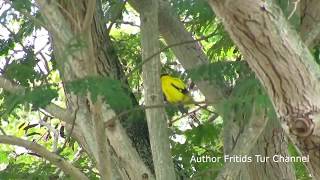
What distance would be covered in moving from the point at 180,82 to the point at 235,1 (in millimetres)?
3391

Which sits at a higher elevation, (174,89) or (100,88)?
(174,89)

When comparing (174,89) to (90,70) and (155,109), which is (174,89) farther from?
(90,70)

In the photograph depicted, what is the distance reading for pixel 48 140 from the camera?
7191 mm

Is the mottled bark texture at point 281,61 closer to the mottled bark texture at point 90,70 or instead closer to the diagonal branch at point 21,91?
the mottled bark texture at point 90,70

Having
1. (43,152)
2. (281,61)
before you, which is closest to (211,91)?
(43,152)

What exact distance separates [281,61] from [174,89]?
3437mm

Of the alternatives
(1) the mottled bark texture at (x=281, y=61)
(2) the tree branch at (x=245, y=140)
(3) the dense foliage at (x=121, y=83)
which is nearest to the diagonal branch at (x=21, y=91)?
(3) the dense foliage at (x=121, y=83)

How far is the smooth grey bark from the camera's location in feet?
12.1

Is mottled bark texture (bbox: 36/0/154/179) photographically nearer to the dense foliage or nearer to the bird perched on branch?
the dense foliage

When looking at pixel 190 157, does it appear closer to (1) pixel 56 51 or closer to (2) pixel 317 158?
(1) pixel 56 51

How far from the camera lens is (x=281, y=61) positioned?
192cm

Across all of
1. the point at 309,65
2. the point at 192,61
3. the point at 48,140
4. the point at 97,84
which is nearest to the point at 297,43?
the point at 309,65

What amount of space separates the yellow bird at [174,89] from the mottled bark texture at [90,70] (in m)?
0.97

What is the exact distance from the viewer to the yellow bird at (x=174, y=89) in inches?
206
